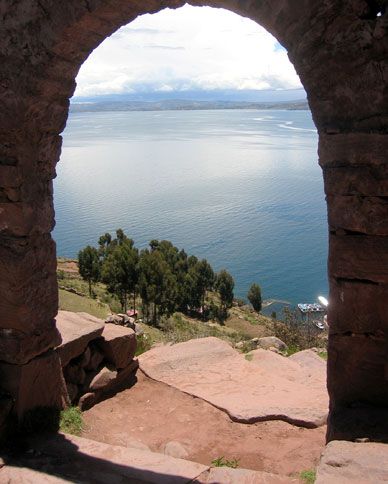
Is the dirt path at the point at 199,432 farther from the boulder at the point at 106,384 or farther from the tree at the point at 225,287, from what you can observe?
the tree at the point at 225,287

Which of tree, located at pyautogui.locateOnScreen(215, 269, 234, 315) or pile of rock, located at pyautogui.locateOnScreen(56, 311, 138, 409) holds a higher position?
pile of rock, located at pyautogui.locateOnScreen(56, 311, 138, 409)

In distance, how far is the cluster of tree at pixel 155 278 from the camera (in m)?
26.3

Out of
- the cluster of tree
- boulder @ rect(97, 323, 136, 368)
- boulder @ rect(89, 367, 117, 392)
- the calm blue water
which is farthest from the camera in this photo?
the calm blue water

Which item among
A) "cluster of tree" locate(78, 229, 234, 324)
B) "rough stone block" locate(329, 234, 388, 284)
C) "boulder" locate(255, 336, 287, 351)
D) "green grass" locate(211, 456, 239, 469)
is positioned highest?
"rough stone block" locate(329, 234, 388, 284)

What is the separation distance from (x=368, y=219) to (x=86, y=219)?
1812 inches

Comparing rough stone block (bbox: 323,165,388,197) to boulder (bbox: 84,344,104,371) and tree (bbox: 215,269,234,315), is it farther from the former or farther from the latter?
tree (bbox: 215,269,234,315)

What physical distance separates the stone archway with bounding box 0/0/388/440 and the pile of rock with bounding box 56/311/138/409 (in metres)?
0.86

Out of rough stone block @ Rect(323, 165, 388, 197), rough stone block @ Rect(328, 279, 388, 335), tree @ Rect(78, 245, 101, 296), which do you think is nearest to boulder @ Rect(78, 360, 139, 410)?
rough stone block @ Rect(328, 279, 388, 335)

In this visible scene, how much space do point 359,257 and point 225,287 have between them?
3022cm

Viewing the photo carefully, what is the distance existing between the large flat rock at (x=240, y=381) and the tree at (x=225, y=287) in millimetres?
25855

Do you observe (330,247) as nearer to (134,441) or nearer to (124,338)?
(134,441)

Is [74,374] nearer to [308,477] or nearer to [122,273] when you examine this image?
[308,477]

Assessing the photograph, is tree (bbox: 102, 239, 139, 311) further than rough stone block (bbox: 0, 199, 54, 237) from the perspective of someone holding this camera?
Yes

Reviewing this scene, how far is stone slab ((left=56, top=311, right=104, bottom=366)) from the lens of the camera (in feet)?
19.2
